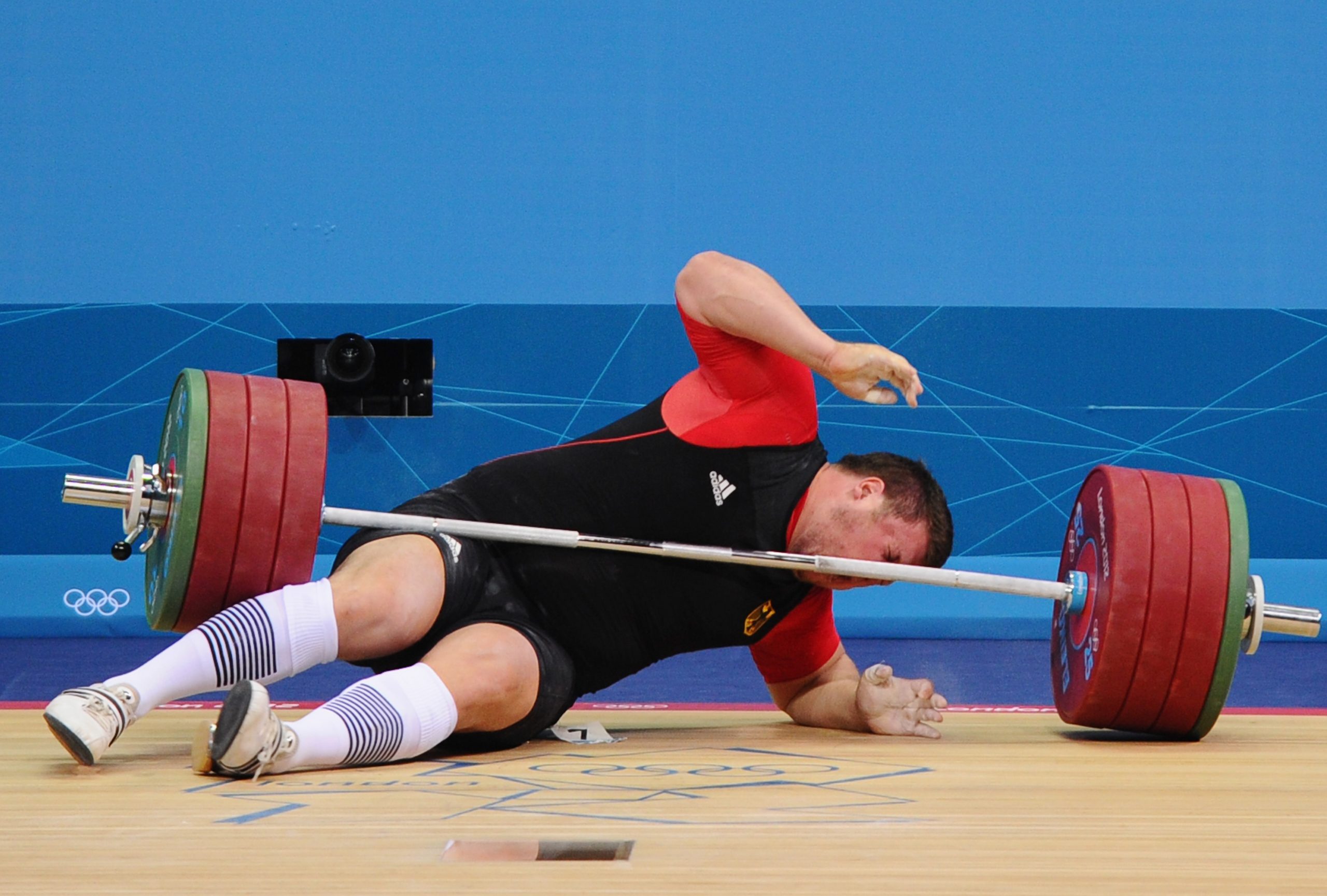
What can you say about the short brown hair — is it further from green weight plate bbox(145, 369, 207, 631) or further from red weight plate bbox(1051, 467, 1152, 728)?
green weight plate bbox(145, 369, 207, 631)

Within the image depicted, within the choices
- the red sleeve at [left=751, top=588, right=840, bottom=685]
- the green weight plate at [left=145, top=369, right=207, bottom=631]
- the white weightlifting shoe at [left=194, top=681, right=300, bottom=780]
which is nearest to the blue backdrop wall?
the red sleeve at [left=751, top=588, right=840, bottom=685]

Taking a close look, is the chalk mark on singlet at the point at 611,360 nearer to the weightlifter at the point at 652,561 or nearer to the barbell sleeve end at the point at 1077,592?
the weightlifter at the point at 652,561

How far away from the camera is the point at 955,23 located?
4.30 m

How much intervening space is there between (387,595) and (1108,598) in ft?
3.25

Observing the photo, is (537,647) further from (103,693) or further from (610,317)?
(610,317)

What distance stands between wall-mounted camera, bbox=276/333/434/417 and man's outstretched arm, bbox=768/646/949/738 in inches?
92.7

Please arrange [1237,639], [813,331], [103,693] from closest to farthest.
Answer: [103,693], [813,331], [1237,639]

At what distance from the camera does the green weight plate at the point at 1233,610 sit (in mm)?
1886

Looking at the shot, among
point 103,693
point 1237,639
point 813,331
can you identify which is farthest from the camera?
point 1237,639

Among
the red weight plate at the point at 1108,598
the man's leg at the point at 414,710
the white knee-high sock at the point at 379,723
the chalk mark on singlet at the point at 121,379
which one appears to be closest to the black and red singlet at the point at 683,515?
the man's leg at the point at 414,710

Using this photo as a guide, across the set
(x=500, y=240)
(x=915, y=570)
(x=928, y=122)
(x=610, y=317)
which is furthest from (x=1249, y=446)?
(x=915, y=570)

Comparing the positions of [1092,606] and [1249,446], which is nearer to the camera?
[1092,606]

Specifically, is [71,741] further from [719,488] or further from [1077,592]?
[1077,592]

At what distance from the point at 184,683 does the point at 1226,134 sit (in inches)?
150
